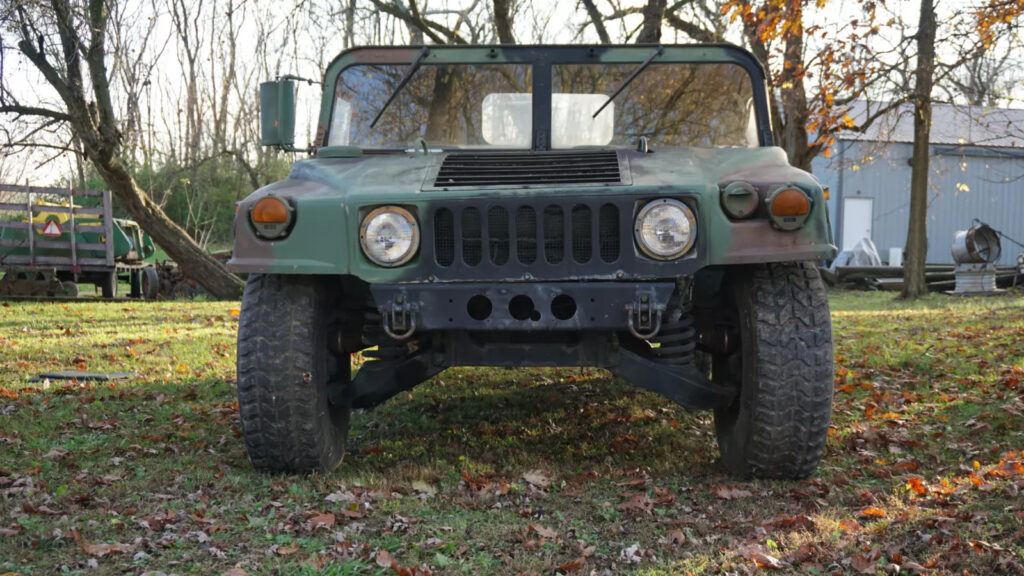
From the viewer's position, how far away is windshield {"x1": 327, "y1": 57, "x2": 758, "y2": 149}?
4762 millimetres

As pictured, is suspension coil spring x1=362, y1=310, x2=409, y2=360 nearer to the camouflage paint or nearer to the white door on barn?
Result: the camouflage paint

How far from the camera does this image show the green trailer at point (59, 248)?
49.3ft

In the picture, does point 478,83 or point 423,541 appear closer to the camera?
point 423,541

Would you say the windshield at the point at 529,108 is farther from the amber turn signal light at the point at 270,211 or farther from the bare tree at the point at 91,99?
the bare tree at the point at 91,99

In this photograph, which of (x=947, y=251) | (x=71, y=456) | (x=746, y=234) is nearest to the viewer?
(x=746, y=234)

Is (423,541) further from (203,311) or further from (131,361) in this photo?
(203,311)

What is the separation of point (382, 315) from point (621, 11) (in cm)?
1225

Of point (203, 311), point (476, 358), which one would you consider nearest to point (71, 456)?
point (476, 358)

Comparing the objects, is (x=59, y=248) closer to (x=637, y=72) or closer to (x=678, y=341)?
(x=637, y=72)

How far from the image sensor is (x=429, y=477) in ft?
13.3

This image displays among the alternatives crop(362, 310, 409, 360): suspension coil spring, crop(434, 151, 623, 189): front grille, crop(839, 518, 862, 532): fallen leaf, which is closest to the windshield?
crop(434, 151, 623, 189): front grille

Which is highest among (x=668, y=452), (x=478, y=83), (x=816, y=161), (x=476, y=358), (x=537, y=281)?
(x=816, y=161)

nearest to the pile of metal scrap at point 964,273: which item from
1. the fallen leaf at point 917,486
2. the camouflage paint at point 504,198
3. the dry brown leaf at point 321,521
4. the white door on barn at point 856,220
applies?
the white door on barn at point 856,220

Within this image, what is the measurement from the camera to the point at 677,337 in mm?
3930
